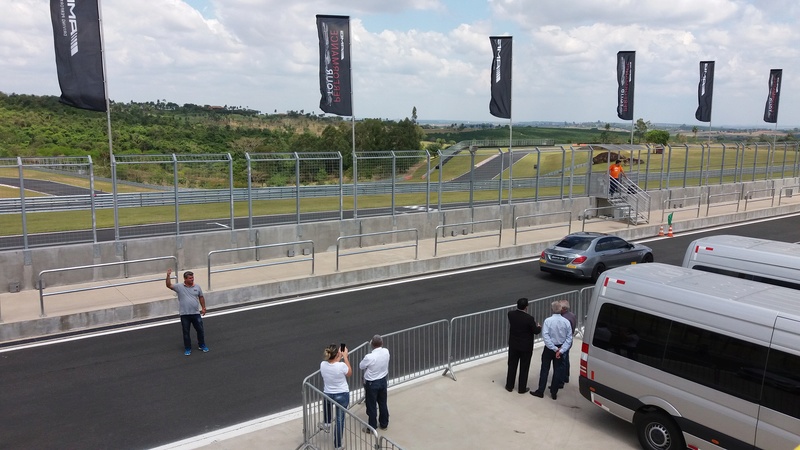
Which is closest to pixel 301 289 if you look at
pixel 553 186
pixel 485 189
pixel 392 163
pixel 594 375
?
A: pixel 392 163

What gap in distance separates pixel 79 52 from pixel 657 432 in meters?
Result: 15.2

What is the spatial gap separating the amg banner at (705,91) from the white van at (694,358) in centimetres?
3138

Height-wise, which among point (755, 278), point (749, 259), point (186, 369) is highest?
point (749, 259)

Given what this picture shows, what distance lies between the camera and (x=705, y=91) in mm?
35312

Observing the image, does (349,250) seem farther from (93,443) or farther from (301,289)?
(93,443)

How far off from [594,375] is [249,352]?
20.1 feet

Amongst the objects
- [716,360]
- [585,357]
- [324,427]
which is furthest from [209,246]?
[716,360]

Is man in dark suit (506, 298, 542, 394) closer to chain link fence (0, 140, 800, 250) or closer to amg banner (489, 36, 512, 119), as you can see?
chain link fence (0, 140, 800, 250)

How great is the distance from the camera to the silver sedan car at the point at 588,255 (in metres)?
16.1

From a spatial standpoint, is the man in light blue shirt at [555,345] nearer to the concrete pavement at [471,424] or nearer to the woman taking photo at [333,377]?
the concrete pavement at [471,424]

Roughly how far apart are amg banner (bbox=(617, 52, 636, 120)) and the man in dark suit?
2558 centimetres

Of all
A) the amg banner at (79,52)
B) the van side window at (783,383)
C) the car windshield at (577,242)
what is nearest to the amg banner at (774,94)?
the car windshield at (577,242)

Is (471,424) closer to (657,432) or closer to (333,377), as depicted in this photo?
(333,377)

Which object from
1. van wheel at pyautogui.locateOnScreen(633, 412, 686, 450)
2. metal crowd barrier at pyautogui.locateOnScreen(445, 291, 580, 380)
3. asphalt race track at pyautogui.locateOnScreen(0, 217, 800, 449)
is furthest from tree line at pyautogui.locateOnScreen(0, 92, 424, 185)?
van wheel at pyautogui.locateOnScreen(633, 412, 686, 450)
